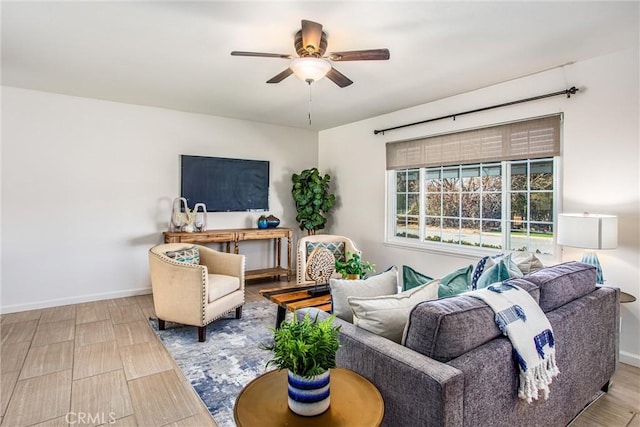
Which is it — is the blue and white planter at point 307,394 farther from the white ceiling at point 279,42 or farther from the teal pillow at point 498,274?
the white ceiling at point 279,42

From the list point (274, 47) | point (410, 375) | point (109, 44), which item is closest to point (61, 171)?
point (109, 44)

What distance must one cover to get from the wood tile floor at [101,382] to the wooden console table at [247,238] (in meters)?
1.18

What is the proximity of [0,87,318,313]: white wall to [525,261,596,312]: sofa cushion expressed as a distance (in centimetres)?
424

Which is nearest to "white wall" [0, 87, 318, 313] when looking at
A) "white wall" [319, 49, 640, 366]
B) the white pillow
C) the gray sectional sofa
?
the gray sectional sofa

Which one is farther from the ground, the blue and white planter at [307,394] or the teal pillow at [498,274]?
the teal pillow at [498,274]

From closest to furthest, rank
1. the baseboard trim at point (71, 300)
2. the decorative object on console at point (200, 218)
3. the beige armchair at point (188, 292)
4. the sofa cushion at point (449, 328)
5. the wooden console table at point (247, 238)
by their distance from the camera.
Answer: the sofa cushion at point (449, 328), the beige armchair at point (188, 292), the baseboard trim at point (71, 300), the wooden console table at point (247, 238), the decorative object on console at point (200, 218)

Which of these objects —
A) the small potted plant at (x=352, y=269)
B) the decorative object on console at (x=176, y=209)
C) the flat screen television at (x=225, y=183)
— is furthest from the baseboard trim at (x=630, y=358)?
the decorative object on console at (x=176, y=209)

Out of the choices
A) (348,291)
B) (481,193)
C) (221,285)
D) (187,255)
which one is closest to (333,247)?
(221,285)

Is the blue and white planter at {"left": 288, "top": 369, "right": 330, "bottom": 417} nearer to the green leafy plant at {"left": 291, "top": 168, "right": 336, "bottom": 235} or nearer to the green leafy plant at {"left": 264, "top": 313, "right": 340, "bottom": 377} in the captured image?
the green leafy plant at {"left": 264, "top": 313, "right": 340, "bottom": 377}

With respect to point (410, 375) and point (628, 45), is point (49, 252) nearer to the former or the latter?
point (410, 375)

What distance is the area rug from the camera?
7.43 feet

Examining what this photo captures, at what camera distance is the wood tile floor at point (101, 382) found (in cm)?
204

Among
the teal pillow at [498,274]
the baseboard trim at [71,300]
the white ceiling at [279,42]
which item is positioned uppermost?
the white ceiling at [279,42]

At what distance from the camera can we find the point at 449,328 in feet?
4.28
